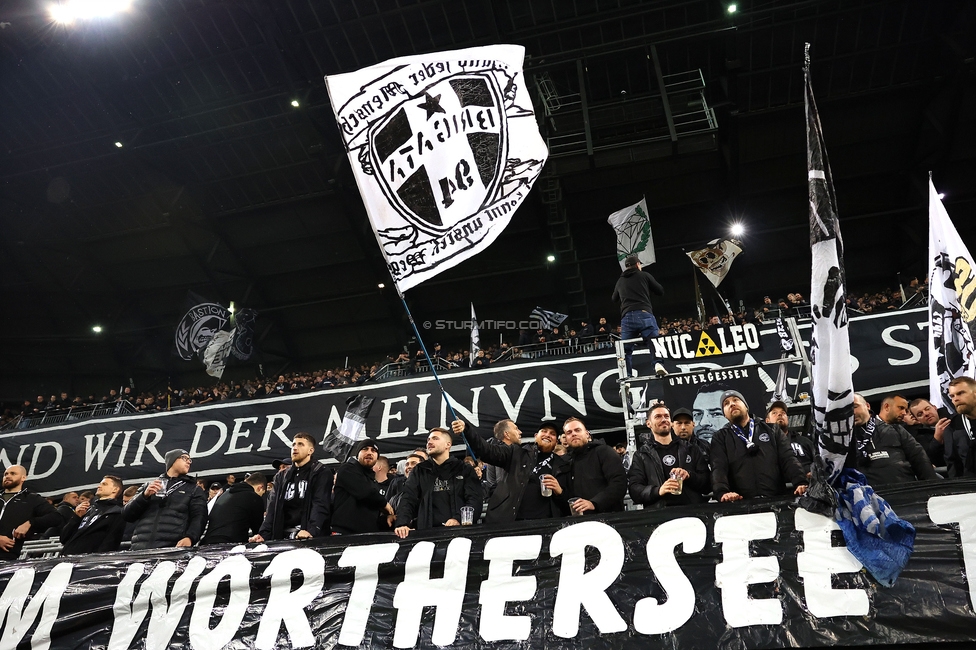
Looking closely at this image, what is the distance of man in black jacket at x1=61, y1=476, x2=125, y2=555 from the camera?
611 cm

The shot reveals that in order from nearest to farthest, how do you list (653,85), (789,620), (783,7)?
(789,620), (783,7), (653,85)

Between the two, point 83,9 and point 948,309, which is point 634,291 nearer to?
point 948,309

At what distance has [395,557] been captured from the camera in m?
4.42

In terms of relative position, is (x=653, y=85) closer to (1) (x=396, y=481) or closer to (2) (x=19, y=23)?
(1) (x=396, y=481)

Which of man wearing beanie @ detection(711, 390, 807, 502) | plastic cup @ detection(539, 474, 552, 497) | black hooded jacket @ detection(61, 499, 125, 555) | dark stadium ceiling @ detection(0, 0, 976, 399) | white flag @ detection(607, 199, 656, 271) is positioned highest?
dark stadium ceiling @ detection(0, 0, 976, 399)

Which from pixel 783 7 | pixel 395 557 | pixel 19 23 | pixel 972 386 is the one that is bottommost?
pixel 395 557

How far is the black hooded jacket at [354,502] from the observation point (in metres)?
5.43

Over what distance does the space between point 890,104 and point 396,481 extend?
14913 mm

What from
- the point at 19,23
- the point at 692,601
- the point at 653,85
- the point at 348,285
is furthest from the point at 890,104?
the point at 19,23

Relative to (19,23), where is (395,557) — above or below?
below

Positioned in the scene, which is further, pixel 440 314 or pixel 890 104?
→ pixel 440 314

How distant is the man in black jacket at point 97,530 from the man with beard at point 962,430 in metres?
6.52

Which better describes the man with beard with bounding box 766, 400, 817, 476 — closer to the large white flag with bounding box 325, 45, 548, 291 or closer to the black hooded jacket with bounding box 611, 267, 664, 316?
the black hooded jacket with bounding box 611, 267, 664, 316

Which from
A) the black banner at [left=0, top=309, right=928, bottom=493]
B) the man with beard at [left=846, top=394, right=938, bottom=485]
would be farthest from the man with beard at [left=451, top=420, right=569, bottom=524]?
the black banner at [left=0, top=309, right=928, bottom=493]
